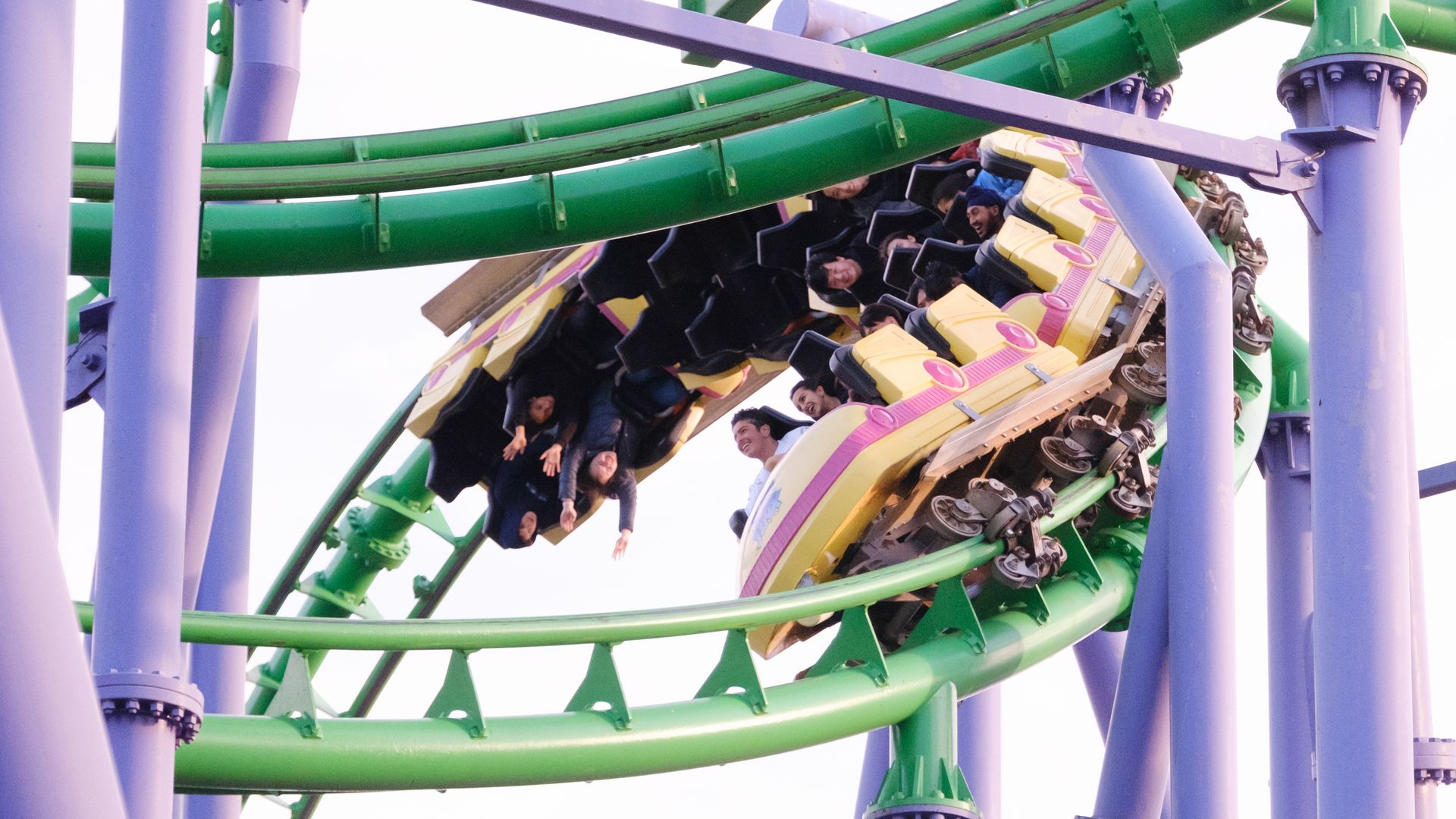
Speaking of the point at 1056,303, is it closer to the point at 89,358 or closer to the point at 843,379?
the point at 843,379

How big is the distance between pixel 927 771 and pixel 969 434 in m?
1.11

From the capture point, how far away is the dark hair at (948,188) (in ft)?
26.5

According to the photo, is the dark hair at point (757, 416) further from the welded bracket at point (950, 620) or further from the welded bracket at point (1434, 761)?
the welded bracket at point (1434, 761)

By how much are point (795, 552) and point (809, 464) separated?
25 centimetres

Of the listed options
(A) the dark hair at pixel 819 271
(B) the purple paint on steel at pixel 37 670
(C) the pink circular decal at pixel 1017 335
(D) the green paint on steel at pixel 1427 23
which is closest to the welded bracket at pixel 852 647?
(C) the pink circular decal at pixel 1017 335

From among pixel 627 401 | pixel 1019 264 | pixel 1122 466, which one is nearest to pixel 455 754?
pixel 1122 466

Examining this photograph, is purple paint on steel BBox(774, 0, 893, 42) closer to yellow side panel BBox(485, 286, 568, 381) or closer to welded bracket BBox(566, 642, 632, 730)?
yellow side panel BBox(485, 286, 568, 381)

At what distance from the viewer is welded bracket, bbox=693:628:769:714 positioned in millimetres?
5523

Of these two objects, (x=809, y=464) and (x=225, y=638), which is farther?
(x=809, y=464)

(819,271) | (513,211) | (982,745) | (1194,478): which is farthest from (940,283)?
(1194,478)

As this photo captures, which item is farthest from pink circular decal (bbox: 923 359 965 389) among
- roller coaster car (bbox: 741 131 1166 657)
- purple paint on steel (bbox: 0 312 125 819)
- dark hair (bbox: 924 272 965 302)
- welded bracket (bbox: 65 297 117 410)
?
purple paint on steel (bbox: 0 312 125 819)

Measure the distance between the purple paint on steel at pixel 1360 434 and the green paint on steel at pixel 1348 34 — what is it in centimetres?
2

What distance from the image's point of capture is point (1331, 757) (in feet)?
12.8

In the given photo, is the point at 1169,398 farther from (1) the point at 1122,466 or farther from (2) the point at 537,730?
(2) the point at 537,730
